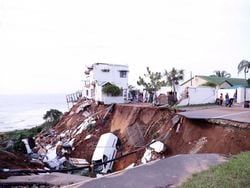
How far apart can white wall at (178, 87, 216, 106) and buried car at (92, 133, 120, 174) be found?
880 centimetres

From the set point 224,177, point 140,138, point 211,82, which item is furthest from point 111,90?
point 224,177

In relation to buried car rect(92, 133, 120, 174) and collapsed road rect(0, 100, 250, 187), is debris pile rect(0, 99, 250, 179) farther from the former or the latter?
buried car rect(92, 133, 120, 174)

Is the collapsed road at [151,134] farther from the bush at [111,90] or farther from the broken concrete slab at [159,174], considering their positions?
the broken concrete slab at [159,174]

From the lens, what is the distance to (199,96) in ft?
105

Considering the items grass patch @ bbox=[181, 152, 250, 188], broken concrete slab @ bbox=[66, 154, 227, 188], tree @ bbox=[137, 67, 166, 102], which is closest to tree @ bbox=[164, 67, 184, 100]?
tree @ bbox=[137, 67, 166, 102]

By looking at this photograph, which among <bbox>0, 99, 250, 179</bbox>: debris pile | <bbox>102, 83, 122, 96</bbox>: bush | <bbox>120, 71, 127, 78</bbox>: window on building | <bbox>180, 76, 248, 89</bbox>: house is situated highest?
<bbox>120, 71, 127, 78</bbox>: window on building

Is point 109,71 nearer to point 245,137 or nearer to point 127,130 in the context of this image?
point 127,130

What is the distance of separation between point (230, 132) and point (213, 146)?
1.05 metres

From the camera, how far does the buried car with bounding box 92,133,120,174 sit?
19636 millimetres

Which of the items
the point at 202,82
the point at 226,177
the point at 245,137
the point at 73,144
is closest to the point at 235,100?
the point at 202,82

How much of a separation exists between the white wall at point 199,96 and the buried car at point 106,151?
28.9 ft

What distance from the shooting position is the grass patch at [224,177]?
726 cm

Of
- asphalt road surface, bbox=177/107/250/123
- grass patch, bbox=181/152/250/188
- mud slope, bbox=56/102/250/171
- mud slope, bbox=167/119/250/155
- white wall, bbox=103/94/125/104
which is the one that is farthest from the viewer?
white wall, bbox=103/94/125/104

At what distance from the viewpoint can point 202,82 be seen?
4494cm
